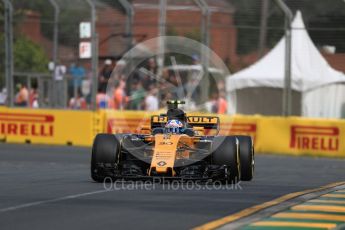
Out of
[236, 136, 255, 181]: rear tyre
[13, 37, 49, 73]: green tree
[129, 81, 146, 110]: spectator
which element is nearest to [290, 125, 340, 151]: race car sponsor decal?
[129, 81, 146, 110]: spectator

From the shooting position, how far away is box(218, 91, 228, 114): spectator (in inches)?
1142

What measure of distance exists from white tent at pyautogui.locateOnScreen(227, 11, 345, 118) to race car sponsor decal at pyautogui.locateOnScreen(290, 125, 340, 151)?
164cm

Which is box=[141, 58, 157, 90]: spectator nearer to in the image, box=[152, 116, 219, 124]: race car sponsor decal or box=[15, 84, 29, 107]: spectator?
box=[15, 84, 29, 107]: spectator

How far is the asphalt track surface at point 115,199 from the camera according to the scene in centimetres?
1022

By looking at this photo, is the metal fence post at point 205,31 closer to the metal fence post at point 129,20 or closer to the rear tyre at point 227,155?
the metal fence post at point 129,20

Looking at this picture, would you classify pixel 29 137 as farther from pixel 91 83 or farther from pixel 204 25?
pixel 204 25

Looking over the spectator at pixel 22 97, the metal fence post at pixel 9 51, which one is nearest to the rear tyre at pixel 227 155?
the metal fence post at pixel 9 51

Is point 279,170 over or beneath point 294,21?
beneath

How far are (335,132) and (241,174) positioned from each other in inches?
443

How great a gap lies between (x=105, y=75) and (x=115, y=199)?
18.5 m

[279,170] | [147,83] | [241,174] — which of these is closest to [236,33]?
[147,83]

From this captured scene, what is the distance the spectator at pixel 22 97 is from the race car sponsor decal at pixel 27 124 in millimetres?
1131

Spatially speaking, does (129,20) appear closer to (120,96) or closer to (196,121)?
(120,96)

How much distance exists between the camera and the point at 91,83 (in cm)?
3017
